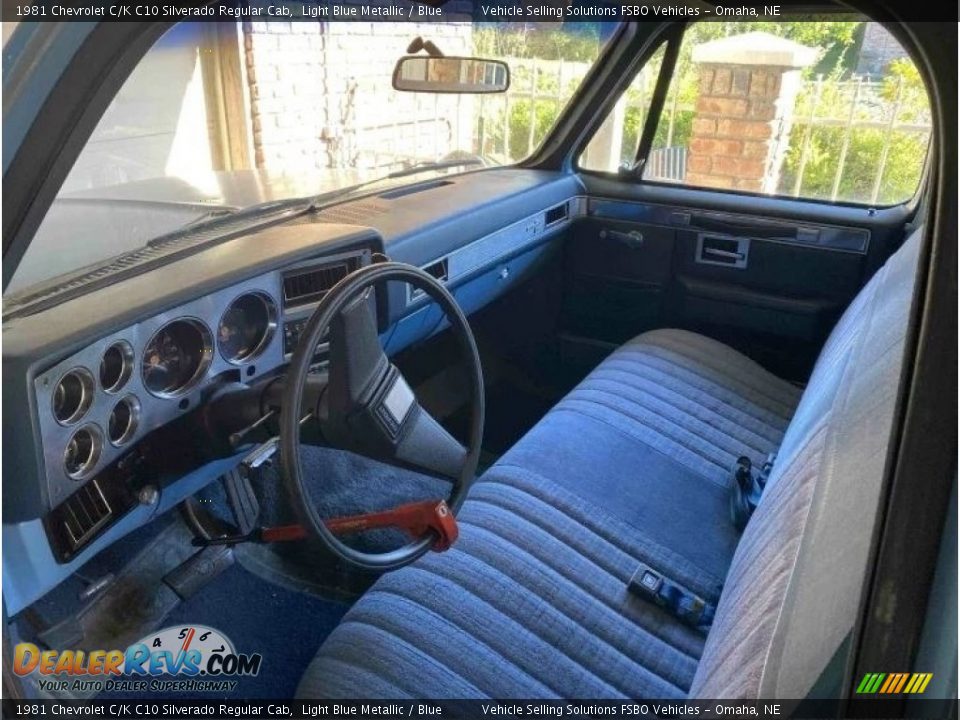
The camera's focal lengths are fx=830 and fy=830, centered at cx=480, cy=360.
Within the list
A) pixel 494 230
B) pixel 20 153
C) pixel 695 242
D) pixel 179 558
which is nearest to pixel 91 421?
pixel 20 153

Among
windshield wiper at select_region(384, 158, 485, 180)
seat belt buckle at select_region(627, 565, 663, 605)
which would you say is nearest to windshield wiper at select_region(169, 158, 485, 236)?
windshield wiper at select_region(384, 158, 485, 180)

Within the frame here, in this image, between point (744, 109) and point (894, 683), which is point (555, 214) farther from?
point (894, 683)

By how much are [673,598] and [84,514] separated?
1.02 meters

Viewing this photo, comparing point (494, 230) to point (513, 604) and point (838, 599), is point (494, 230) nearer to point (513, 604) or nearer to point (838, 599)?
point (513, 604)

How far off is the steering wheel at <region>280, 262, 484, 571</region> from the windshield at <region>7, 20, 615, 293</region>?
1.79 ft

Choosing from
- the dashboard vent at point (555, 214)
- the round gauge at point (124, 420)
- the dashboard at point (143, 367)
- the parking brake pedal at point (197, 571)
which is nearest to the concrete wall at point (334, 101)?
the dashboard vent at point (555, 214)

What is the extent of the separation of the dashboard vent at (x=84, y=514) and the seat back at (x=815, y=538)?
0.95 m

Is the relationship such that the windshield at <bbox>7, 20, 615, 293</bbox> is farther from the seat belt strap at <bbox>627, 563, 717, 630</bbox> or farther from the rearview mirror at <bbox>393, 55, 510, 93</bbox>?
the seat belt strap at <bbox>627, 563, 717, 630</bbox>

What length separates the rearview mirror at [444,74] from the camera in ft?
7.97

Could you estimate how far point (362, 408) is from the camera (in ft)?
4.37

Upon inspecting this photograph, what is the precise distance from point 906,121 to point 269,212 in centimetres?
183

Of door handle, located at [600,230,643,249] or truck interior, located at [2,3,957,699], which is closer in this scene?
truck interior, located at [2,3,957,699]

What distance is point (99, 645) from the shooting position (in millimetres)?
1600

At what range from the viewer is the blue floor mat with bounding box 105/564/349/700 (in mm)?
1790
